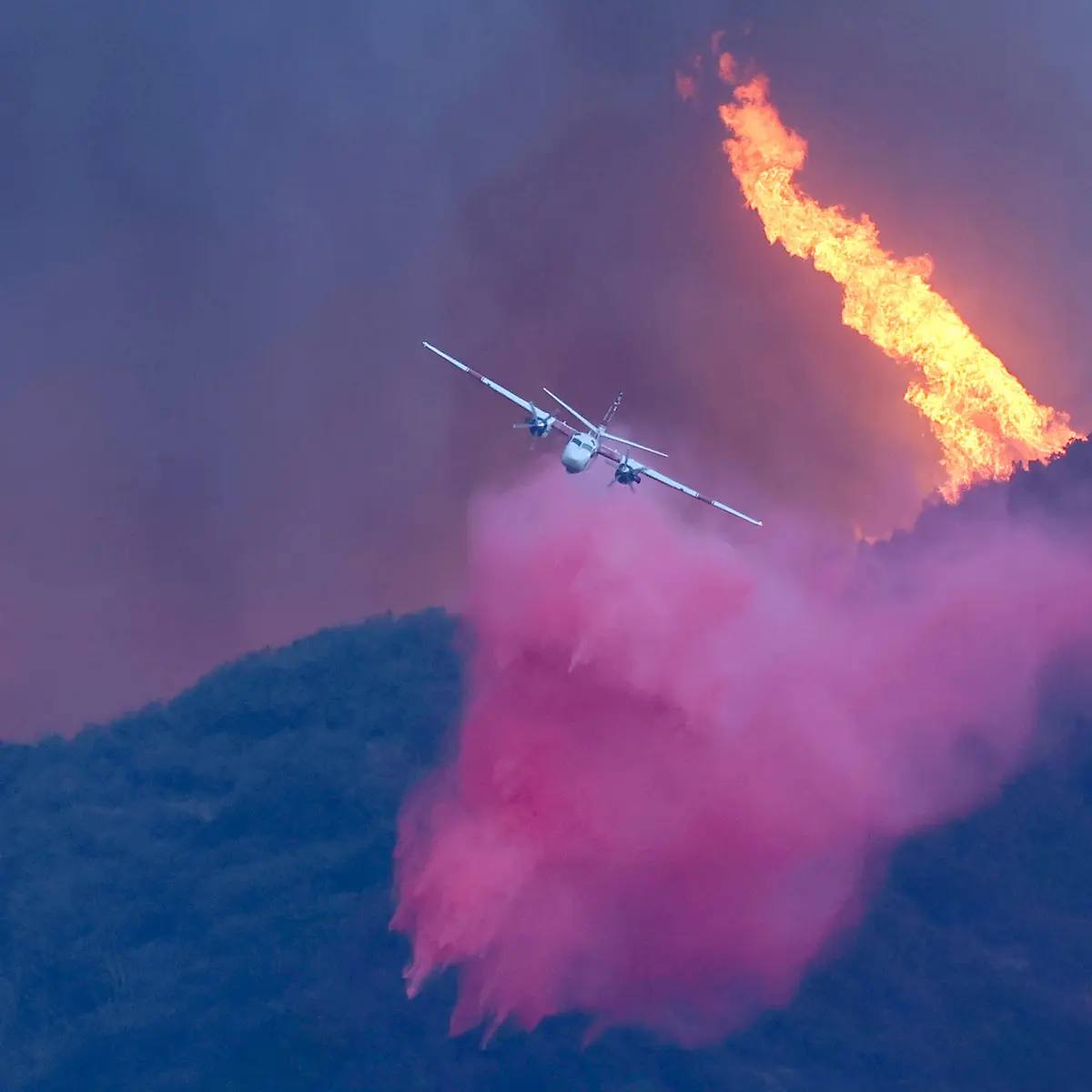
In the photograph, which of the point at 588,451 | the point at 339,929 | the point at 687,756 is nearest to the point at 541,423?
the point at 588,451

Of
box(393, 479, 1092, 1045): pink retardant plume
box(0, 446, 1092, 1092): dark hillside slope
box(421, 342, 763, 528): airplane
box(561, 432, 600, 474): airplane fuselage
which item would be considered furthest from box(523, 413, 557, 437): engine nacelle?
box(0, 446, 1092, 1092): dark hillside slope

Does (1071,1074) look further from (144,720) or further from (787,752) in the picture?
(144,720)

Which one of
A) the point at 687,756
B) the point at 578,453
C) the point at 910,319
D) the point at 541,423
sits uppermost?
the point at 910,319

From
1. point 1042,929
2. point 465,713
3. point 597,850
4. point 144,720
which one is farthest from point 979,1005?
point 144,720

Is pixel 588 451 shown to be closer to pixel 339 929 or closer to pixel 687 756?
pixel 687 756

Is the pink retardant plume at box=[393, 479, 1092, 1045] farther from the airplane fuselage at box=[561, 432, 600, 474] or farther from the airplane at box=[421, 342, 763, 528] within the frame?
the airplane fuselage at box=[561, 432, 600, 474]

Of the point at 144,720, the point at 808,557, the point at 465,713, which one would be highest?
the point at 808,557
